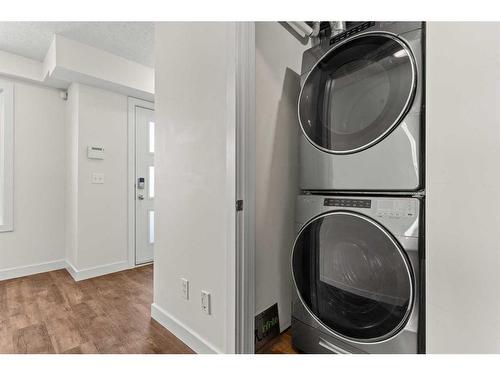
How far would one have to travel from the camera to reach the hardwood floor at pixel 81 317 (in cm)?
145

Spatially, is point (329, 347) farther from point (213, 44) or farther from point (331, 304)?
point (213, 44)

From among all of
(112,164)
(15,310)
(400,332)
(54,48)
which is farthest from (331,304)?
(54,48)

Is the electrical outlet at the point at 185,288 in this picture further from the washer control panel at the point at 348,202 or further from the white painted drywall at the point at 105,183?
the white painted drywall at the point at 105,183

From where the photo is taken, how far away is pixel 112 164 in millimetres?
2744

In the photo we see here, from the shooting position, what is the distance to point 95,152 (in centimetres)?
260

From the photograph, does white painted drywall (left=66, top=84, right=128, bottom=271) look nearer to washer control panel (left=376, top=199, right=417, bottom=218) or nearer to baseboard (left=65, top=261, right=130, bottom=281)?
baseboard (left=65, top=261, right=130, bottom=281)

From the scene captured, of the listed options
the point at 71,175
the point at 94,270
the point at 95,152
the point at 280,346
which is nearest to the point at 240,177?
the point at 280,346

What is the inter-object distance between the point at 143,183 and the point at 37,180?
3.54 feet

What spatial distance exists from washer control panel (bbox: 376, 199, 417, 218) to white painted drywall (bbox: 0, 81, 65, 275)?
129 inches

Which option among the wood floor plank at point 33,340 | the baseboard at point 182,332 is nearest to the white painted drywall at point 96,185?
the wood floor plank at point 33,340

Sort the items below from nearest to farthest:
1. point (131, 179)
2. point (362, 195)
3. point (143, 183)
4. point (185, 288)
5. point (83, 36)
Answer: point (362, 195), point (185, 288), point (83, 36), point (131, 179), point (143, 183)

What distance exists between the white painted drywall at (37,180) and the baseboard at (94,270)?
1.20ft

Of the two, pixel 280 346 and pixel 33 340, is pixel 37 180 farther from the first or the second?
pixel 280 346

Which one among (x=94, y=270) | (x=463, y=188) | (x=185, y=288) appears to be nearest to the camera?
(x=463, y=188)
